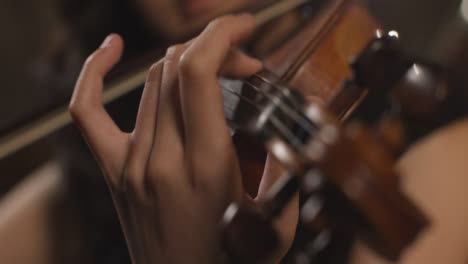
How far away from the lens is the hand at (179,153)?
1.35ft

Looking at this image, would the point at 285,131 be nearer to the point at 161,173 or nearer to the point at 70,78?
the point at 161,173

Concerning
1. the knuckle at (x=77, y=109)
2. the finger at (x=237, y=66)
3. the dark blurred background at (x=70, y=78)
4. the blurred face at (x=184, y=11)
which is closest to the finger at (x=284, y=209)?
the finger at (x=237, y=66)

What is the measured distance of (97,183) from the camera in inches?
46.8

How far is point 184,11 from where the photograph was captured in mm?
1207

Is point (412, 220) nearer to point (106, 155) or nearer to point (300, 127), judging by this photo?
point (300, 127)

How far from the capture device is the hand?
0.41 m

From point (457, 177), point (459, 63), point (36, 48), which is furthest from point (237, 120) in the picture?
point (36, 48)

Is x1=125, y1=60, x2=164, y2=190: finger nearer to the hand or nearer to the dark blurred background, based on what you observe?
the hand

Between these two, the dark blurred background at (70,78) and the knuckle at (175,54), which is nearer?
the knuckle at (175,54)

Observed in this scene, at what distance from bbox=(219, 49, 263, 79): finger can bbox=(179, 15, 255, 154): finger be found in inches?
1.8

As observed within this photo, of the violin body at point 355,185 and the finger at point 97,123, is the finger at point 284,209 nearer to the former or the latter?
the violin body at point 355,185

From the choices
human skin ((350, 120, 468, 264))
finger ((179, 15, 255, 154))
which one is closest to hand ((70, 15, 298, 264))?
finger ((179, 15, 255, 154))

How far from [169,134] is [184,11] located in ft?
2.75

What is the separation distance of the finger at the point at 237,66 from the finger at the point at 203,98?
45mm
